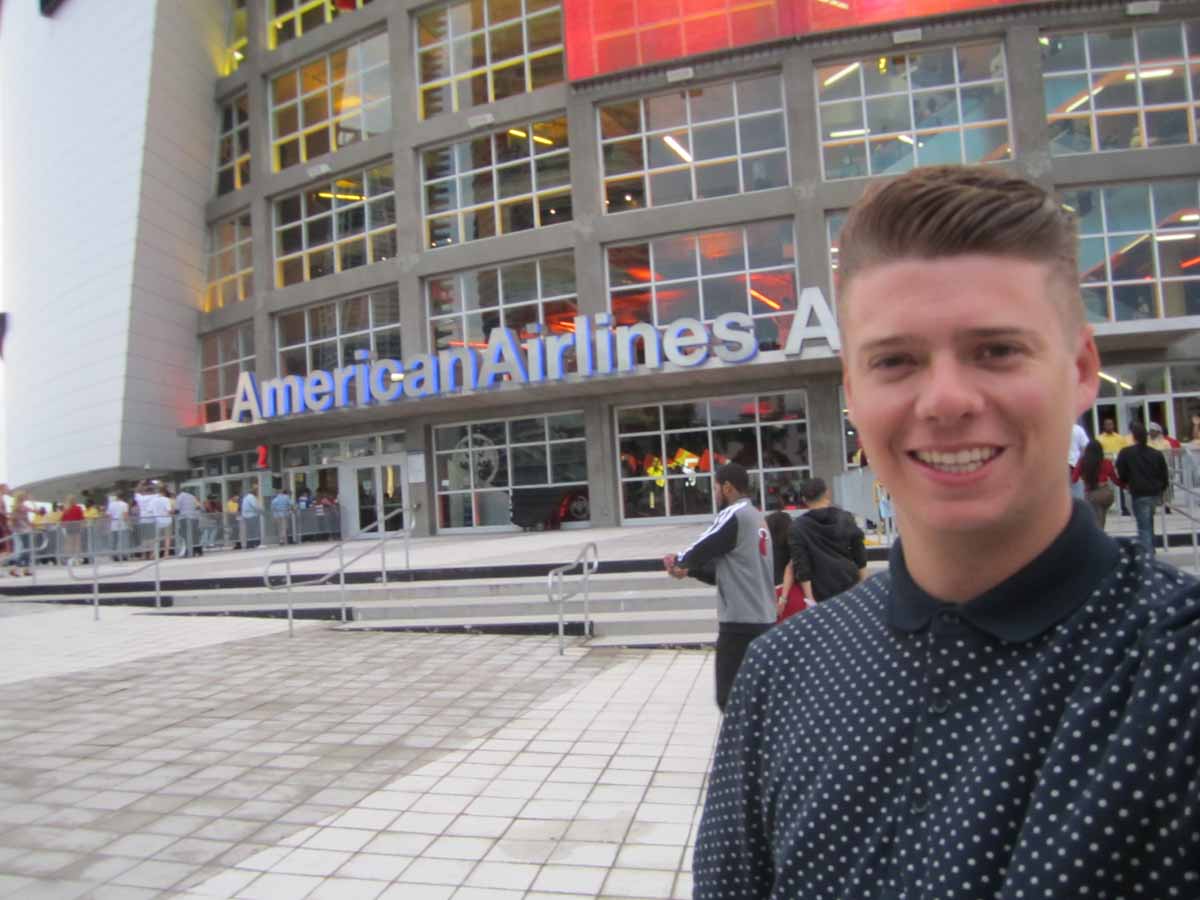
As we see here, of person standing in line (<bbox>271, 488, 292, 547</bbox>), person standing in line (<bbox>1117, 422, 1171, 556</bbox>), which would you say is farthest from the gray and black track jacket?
person standing in line (<bbox>271, 488, 292, 547</bbox>)

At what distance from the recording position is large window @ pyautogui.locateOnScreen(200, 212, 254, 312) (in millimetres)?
28516

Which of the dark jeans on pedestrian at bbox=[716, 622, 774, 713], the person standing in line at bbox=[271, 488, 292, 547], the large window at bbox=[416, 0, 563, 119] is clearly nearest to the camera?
the dark jeans on pedestrian at bbox=[716, 622, 774, 713]

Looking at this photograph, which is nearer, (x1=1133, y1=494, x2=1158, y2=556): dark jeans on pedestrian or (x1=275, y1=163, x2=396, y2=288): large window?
(x1=1133, y1=494, x2=1158, y2=556): dark jeans on pedestrian

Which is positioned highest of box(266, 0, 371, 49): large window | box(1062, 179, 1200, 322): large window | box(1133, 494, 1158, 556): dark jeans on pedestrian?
box(266, 0, 371, 49): large window

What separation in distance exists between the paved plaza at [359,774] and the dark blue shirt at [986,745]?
2.88 meters

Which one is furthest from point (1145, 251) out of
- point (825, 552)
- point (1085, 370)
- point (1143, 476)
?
point (1085, 370)

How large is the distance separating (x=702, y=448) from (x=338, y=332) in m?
12.0

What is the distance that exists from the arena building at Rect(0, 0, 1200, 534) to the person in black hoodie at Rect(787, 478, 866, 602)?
13.4 m

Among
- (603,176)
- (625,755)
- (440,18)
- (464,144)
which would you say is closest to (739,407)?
(603,176)

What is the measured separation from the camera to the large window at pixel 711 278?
68.9 feet

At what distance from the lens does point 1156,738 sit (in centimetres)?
86

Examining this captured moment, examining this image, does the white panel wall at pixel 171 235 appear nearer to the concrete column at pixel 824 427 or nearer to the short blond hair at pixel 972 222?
the concrete column at pixel 824 427

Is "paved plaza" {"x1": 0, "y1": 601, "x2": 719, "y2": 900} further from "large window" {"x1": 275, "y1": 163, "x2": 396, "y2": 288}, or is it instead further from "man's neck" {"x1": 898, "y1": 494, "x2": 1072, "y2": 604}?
"large window" {"x1": 275, "y1": 163, "x2": 396, "y2": 288}

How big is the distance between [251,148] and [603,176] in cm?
1312
